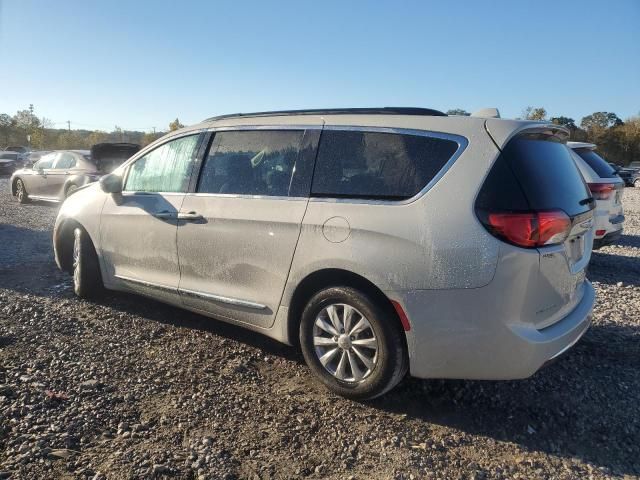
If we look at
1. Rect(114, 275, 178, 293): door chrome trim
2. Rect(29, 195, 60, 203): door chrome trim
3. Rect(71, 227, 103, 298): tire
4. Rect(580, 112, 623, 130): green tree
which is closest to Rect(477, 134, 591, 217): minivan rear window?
Rect(114, 275, 178, 293): door chrome trim

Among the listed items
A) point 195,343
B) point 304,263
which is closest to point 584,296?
point 304,263

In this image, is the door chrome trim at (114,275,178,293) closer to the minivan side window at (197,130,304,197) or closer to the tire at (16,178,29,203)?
the minivan side window at (197,130,304,197)

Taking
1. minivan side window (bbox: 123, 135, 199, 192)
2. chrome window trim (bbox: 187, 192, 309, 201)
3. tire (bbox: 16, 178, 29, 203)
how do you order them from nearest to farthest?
1. chrome window trim (bbox: 187, 192, 309, 201)
2. minivan side window (bbox: 123, 135, 199, 192)
3. tire (bbox: 16, 178, 29, 203)

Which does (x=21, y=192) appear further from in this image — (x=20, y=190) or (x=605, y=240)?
(x=605, y=240)

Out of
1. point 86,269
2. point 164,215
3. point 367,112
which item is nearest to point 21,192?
point 86,269

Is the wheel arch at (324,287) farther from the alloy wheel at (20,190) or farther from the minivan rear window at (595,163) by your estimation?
the alloy wheel at (20,190)

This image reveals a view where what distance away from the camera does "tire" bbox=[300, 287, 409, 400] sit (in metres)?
3.04

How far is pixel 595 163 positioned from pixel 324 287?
606 cm

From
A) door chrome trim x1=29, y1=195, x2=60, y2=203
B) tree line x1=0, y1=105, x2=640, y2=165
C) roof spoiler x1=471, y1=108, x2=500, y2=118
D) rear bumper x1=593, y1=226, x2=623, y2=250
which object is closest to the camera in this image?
roof spoiler x1=471, y1=108, x2=500, y2=118

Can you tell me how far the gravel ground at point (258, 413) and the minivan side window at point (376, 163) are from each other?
1359 millimetres

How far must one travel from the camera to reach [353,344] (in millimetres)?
3178

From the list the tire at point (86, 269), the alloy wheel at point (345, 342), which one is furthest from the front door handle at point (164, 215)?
the alloy wheel at point (345, 342)

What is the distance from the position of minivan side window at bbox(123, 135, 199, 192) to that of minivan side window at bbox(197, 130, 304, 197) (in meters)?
0.23

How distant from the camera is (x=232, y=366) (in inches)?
147
